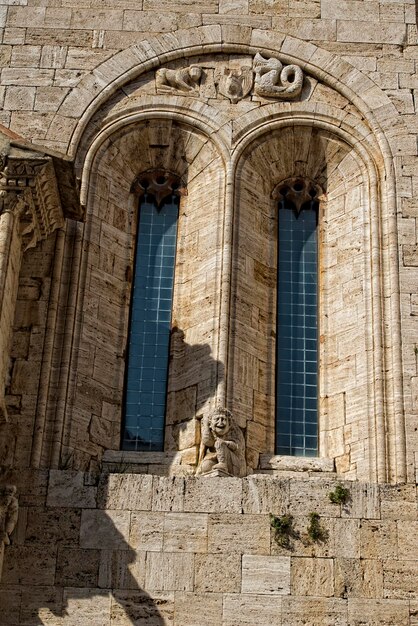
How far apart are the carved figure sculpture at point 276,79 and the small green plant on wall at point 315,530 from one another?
6.59 metres

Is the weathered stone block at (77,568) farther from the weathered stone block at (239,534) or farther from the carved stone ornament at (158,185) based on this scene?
the carved stone ornament at (158,185)

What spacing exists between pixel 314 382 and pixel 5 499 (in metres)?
4.71

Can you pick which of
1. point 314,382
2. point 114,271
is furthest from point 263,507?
point 114,271

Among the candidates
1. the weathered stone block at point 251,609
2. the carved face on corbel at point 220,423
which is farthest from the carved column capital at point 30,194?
the weathered stone block at point 251,609

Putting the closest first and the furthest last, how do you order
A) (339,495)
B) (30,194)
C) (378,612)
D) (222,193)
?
(378,612), (339,495), (30,194), (222,193)

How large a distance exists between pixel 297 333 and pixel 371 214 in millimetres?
1962

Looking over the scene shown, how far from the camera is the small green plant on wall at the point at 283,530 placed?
16.1 m

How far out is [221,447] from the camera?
16.9 metres

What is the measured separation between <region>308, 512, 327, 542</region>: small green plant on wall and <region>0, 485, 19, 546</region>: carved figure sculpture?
3474 mm

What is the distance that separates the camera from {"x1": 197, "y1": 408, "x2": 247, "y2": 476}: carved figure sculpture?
663 inches

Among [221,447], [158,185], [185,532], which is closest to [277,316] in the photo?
[221,447]

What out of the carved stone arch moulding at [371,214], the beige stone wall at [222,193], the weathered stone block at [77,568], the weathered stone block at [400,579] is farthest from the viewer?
the beige stone wall at [222,193]

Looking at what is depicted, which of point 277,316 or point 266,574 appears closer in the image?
point 266,574

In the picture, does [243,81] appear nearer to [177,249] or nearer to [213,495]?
[177,249]
